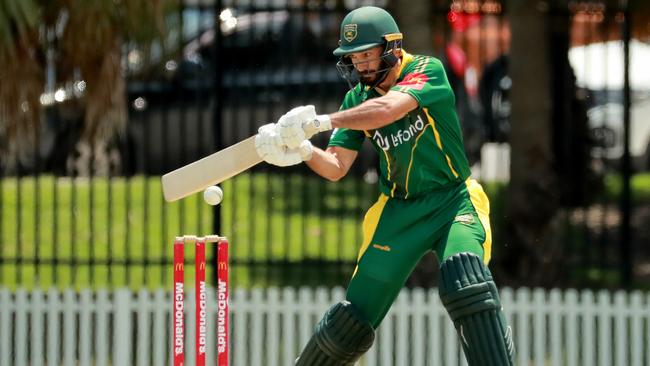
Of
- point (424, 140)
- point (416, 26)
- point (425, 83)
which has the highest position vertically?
point (416, 26)

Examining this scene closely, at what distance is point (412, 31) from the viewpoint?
28.5 feet

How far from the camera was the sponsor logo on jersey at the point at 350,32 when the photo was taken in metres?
5.09

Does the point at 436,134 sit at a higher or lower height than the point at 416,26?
lower

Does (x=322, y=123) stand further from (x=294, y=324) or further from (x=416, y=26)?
(x=416, y=26)

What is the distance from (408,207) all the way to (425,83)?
0.52 meters

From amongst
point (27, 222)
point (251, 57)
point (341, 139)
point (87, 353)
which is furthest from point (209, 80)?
→ point (341, 139)

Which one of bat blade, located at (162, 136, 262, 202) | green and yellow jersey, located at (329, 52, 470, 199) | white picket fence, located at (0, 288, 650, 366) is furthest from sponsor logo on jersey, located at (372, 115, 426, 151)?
white picket fence, located at (0, 288, 650, 366)

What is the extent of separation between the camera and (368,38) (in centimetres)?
508

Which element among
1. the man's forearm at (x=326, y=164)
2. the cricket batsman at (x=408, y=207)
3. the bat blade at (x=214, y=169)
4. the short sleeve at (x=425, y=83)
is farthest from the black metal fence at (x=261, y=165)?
the bat blade at (x=214, y=169)

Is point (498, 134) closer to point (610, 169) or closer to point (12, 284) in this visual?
point (610, 169)

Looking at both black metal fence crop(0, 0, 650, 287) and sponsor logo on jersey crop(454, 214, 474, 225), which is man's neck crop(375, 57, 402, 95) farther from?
black metal fence crop(0, 0, 650, 287)

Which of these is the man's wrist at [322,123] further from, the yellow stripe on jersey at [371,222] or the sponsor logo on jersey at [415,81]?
the yellow stripe on jersey at [371,222]

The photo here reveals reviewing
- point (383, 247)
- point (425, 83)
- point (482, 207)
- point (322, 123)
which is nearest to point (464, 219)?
point (482, 207)

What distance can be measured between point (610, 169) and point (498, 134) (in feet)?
8.43
